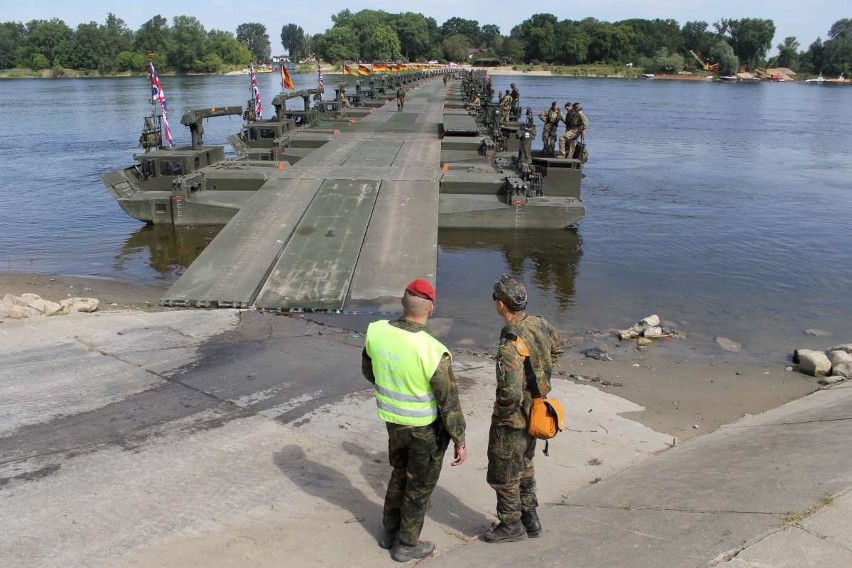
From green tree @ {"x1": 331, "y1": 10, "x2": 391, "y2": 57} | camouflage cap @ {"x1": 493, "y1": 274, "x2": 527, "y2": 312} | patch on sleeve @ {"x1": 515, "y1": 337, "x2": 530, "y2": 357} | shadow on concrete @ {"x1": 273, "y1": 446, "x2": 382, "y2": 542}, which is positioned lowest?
shadow on concrete @ {"x1": 273, "y1": 446, "x2": 382, "y2": 542}

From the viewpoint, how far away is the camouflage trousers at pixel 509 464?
14.0ft

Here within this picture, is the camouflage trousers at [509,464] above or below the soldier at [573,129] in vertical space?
below

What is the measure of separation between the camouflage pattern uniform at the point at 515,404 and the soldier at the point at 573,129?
573 inches

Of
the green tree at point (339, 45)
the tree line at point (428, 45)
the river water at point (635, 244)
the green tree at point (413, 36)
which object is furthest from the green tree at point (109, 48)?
the river water at point (635, 244)

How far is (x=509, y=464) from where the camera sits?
4.28m

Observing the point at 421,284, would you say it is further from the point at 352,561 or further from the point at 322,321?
the point at 322,321

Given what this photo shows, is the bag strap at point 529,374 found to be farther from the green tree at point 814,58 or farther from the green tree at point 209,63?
the green tree at point 814,58

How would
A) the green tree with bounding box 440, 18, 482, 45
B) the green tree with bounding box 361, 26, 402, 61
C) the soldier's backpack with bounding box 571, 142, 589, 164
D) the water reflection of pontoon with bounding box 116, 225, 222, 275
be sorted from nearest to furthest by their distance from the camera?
the water reflection of pontoon with bounding box 116, 225, 222, 275 < the soldier's backpack with bounding box 571, 142, 589, 164 < the green tree with bounding box 361, 26, 402, 61 < the green tree with bounding box 440, 18, 482, 45

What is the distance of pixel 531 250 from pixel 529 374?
11.8 m

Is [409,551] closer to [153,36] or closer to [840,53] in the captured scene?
[153,36]

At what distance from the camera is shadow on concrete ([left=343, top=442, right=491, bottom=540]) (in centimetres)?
Answer: 464

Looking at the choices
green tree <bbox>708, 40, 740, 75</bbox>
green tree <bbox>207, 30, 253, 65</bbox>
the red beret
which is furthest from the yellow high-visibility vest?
green tree <bbox>708, 40, 740, 75</bbox>

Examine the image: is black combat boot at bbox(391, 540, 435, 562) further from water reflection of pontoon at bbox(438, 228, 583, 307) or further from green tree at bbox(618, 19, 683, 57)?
green tree at bbox(618, 19, 683, 57)

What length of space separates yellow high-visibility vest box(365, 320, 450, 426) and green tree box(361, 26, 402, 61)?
495ft
